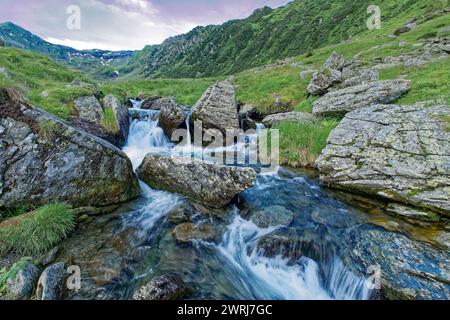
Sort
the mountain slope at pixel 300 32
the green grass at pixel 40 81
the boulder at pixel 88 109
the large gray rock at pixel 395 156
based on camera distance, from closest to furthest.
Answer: the large gray rock at pixel 395 156 < the green grass at pixel 40 81 < the boulder at pixel 88 109 < the mountain slope at pixel 300 32

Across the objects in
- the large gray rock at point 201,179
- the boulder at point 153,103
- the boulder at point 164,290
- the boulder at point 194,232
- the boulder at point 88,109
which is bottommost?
the boulder at point 164,290

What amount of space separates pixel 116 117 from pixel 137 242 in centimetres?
988

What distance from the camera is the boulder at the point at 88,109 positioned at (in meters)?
15.0

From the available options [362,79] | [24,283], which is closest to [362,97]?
[362,79]

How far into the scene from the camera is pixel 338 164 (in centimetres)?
1123

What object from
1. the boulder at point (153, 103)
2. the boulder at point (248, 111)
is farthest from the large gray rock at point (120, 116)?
the boulder at point (248, 111)

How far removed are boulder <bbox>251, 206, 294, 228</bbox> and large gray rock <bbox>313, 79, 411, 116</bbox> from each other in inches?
382

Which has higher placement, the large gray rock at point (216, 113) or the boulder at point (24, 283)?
the large gray rock at point (216, 113)

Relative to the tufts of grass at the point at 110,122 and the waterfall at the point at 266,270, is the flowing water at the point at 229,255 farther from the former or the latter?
the tufts of grass at the point at 110,122

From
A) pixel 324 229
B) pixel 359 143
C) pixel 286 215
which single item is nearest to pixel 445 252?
Result: pixel 324 229

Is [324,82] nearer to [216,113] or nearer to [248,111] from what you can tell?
[248,111]

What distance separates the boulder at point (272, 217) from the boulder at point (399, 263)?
82.1 inches

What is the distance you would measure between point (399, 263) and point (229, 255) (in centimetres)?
479

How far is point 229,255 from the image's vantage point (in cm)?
820
